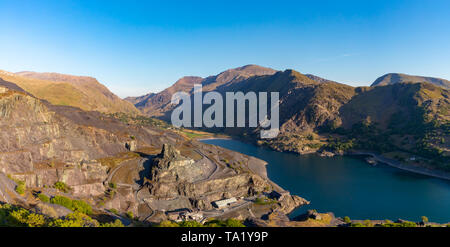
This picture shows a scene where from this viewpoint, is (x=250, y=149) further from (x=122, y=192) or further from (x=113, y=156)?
(x=122, y=192)

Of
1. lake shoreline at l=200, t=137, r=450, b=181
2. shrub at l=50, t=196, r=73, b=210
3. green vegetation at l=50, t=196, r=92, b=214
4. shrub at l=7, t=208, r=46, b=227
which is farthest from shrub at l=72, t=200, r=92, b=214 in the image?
lake shoreline at l=200, t=137, r=450, b=181

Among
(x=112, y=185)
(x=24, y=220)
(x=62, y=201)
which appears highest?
(x=24, y=220)

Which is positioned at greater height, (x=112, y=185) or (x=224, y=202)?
(x=112, y=185)

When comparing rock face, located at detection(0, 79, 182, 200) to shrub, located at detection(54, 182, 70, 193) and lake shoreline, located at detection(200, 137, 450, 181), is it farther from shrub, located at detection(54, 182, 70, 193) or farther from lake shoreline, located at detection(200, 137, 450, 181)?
lake shoreline, located at detection(200, 137, 450, 181)

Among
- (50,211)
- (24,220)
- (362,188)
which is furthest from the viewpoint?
(362,188)

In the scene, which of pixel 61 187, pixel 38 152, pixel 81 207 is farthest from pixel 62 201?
pixel 38 152

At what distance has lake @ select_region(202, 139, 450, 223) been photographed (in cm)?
7619

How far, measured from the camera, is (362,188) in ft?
313

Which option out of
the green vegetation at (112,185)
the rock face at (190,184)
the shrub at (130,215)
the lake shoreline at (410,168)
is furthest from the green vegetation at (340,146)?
the shrub at (130,215)

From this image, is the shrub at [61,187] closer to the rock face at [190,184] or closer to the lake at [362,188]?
the rock face at [190,184]

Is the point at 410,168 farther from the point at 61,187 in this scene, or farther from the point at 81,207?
the point at 61,187

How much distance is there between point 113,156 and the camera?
9025cm
